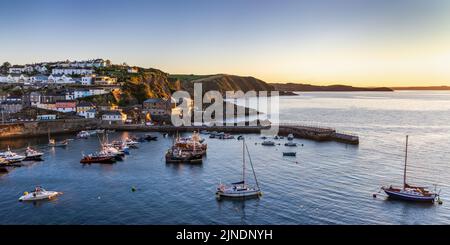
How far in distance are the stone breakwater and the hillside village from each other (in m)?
3.37

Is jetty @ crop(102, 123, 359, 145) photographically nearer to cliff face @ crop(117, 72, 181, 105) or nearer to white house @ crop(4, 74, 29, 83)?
cliff face @ crop(117, 72, 181, 105)

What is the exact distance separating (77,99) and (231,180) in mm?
51790

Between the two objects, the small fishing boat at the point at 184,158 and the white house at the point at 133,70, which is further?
the white house at the point at 133,70

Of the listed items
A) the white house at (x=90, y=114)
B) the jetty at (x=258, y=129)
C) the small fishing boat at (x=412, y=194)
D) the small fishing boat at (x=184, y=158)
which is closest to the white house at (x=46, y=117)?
the white house at (x=90, y=114)

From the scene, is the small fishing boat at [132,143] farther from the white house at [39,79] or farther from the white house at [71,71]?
the white house at [71,71]

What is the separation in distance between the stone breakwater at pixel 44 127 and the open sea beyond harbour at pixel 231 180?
7.48 m

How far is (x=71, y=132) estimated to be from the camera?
58656 mm

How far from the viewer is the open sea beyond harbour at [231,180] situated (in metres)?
20.9

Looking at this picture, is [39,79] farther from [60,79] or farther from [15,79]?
[60,79]

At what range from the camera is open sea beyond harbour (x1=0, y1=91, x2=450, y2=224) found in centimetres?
2094

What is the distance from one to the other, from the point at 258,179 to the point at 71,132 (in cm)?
3939

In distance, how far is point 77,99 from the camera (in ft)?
235
